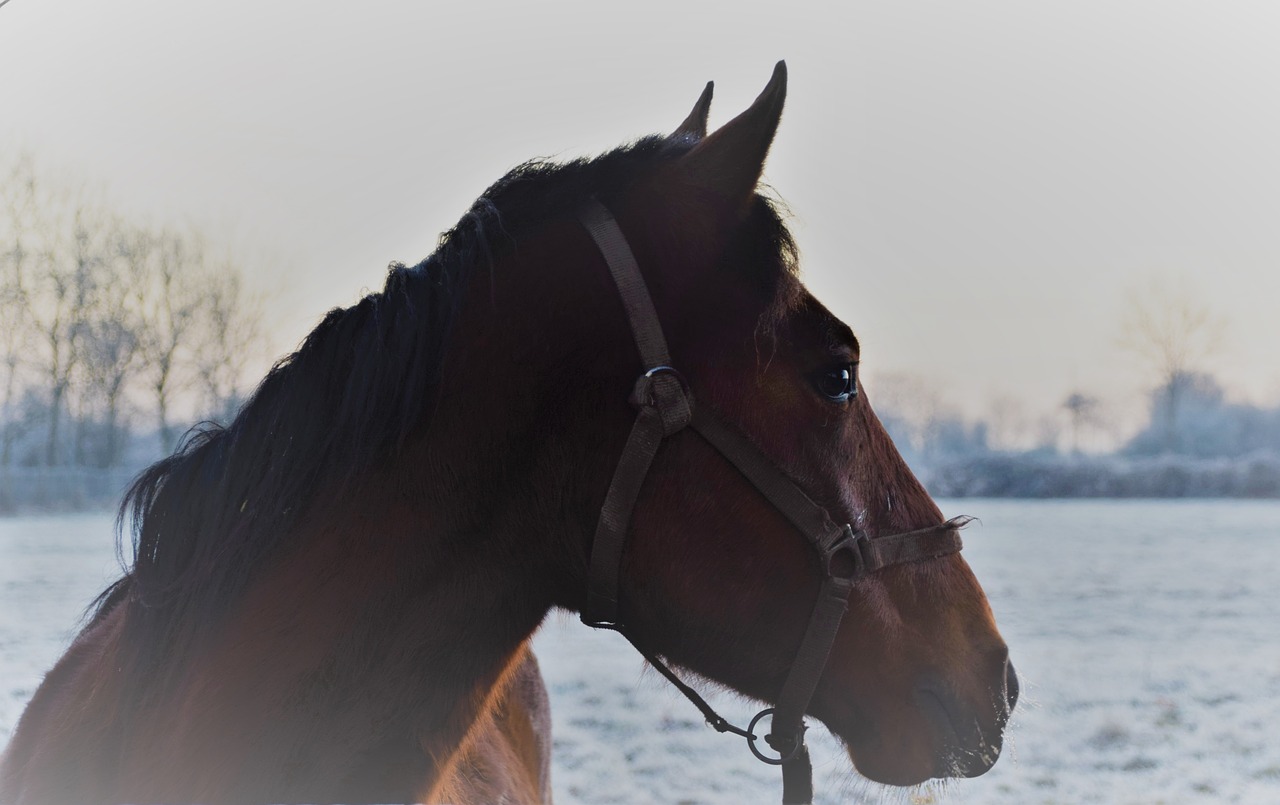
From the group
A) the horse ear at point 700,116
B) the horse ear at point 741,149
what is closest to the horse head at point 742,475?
the horse ear at point 741,149

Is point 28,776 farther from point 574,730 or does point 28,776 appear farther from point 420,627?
point 574,730

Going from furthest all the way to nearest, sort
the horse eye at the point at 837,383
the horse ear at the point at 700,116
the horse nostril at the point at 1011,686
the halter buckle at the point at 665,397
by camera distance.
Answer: the horse ear at the point at 700,116 < the horse nostril at the point at 1011,686 < the horse eye at the point at 837,383 < the halter buckle at the point at 665,397

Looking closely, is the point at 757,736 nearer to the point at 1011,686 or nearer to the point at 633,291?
the point at 1011,686

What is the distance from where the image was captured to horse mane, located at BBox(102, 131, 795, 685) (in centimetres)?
139

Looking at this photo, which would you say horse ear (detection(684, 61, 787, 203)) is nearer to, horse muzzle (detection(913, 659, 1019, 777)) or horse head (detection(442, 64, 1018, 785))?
horse head (detection(442, 64, 1018, 785))

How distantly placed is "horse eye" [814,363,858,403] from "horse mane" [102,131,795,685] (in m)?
0.22

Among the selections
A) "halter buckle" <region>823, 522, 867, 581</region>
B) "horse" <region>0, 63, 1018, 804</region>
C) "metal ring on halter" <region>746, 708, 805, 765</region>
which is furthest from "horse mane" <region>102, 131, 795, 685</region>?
"metal ring on halter" <region>746, 708, 805, 765</region>

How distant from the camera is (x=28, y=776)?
1652 millimetres

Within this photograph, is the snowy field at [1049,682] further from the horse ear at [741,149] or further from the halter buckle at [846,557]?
the horse ear at [741,149]

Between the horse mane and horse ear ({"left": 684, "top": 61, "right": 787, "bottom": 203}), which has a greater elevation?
horse ear ({"left": 684, "top": 61, "right": 787, "bottom": 203})

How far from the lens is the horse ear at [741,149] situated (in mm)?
1363

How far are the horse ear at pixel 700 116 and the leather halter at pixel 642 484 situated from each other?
555mm

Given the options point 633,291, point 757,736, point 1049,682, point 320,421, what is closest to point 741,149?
point 633,291

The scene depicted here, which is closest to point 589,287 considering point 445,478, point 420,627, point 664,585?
point 445,478
